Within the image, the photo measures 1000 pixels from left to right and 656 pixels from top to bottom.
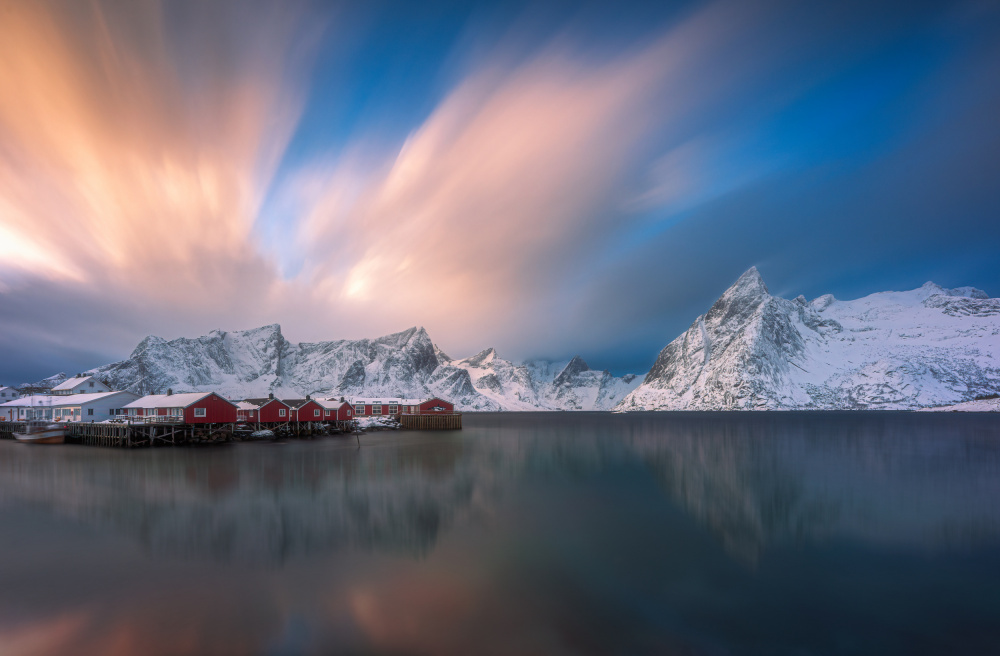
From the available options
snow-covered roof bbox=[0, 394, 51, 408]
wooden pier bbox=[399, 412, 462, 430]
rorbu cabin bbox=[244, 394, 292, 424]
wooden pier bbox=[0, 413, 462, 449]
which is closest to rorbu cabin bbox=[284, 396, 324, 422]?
rorbu cabin bbox=[244, 394, 292, 424]

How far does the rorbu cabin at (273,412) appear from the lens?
238 ft

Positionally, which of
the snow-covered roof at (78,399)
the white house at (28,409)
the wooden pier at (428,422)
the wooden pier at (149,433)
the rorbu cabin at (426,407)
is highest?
the snow-covered roof at (78,399)

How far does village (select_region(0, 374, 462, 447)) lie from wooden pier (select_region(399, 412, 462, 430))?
23.4 feet

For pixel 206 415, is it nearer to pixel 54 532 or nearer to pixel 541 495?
pixel 54 532

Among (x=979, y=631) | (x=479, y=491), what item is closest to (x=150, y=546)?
(x=479, y=491)

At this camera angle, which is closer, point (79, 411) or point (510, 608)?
point (510, 608)

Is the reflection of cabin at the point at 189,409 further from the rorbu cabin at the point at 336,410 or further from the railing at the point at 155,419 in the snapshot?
the rorbu cabin at the point at 336,410

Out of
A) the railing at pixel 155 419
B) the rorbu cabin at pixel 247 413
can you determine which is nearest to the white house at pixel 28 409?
the railing at pixel 155 419

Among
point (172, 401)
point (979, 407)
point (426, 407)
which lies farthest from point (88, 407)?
point (979, 407)

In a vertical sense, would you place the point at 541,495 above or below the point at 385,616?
below

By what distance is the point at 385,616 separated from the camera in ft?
38.5

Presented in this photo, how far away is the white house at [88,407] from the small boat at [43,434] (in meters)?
3.00

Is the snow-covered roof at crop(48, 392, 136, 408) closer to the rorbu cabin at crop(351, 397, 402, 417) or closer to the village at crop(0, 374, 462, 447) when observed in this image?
the village at crop(0, 374, 462, 447)

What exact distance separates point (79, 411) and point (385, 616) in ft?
260
